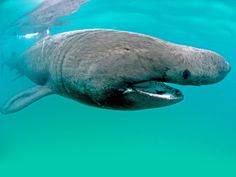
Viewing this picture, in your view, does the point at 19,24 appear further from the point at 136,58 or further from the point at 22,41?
the point at 136,58

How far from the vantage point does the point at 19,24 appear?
16297mm

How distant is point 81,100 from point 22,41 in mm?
12773

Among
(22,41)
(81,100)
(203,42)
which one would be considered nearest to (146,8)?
(22,41)

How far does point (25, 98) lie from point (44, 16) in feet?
32.7

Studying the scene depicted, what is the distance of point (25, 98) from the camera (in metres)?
6.28

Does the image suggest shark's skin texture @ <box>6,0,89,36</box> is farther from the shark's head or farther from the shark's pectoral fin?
the shark's head

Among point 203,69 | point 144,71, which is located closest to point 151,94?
point 144,71

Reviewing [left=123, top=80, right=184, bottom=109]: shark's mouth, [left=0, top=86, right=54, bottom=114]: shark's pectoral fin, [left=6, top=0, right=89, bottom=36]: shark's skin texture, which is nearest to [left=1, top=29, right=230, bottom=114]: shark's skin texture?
[left=123, top=80, right=184, bottom=109]: shark's mouth

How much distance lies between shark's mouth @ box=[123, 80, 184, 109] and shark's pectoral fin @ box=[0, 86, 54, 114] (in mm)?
1980

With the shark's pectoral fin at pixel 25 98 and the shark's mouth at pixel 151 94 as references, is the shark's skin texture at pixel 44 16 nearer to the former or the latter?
the shark's pectoral fin at pixel 25 98

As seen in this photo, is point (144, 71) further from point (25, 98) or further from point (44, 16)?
point (44, 16)

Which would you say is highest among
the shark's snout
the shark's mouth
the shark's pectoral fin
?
the shark's snout

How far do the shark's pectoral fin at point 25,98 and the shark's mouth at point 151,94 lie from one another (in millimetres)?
1980

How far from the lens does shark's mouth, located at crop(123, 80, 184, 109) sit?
431 centimetres
